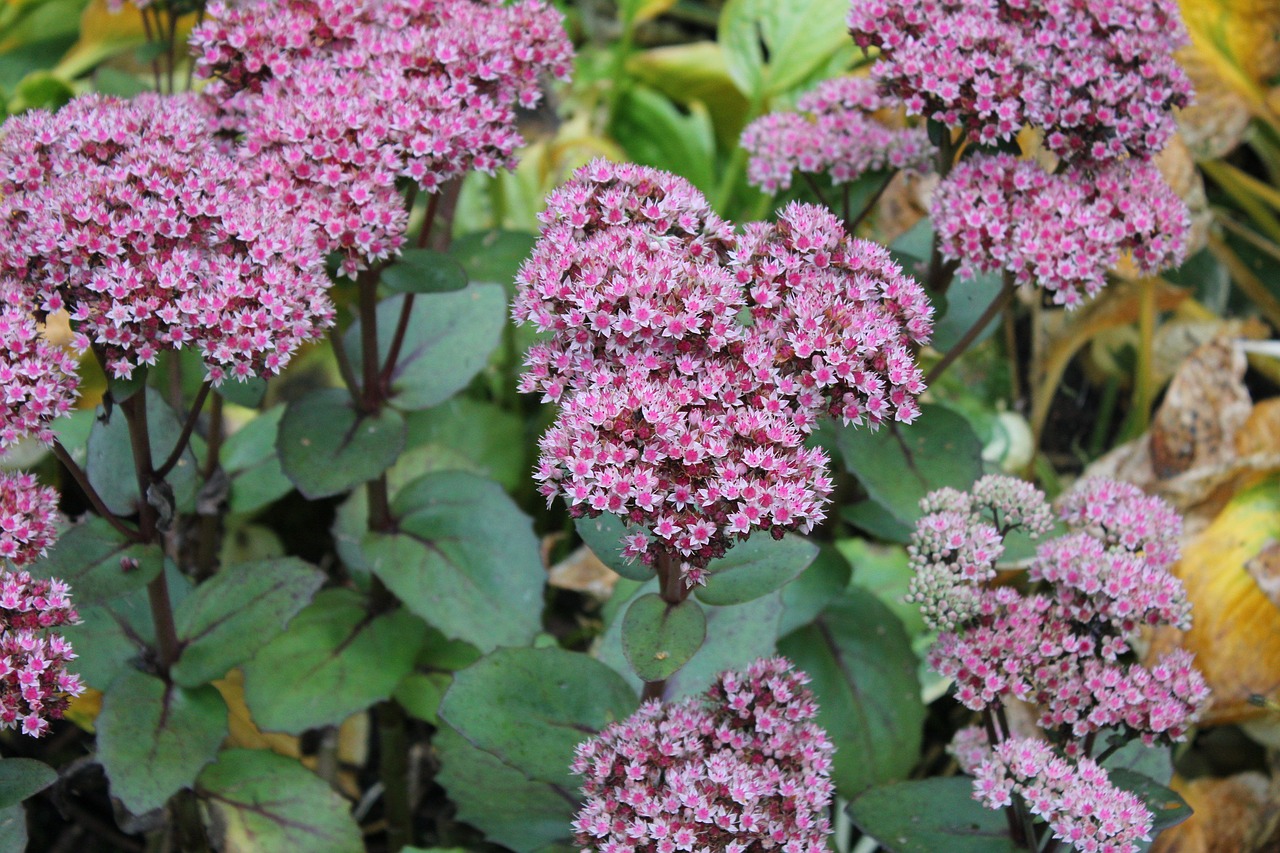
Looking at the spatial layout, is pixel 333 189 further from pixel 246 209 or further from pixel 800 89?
pixel 800 89

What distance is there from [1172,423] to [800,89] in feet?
5.41

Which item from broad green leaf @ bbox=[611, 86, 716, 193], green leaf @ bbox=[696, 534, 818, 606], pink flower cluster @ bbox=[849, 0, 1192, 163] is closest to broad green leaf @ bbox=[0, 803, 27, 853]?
green leaf @ bbox=[696, 534, 818, 606]

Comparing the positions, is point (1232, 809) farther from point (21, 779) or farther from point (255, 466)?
point (21, 779)

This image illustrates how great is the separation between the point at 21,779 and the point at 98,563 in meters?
0.38

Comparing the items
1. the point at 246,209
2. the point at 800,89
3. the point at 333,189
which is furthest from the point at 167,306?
the point at 800,89

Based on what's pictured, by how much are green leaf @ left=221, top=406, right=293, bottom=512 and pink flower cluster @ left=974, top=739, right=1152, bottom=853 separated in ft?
4.85

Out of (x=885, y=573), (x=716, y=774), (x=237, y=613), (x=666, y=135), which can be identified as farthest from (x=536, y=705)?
(x=666, y=135)

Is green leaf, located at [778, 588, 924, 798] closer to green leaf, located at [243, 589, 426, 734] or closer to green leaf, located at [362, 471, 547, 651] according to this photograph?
green leaf, located at [362, 471, 547, 651]

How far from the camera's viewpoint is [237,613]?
2090 millimetres

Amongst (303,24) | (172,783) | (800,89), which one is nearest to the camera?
(172,783)

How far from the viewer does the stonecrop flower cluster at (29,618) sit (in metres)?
1.54

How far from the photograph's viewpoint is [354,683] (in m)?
2.28

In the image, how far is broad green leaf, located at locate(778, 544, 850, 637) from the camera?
91.8 inches

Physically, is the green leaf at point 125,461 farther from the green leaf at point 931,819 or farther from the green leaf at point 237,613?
the green leaf at point 931,819
